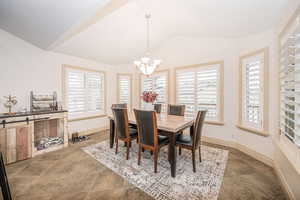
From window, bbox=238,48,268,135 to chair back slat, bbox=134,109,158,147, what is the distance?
2086 millimetres

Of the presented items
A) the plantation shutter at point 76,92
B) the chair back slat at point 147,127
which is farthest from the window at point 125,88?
the chair back slat at point 147,127

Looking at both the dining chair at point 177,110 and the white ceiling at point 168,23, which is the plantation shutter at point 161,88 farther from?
the white ceiling at point 168,23

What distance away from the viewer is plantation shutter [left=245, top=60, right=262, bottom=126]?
2.64 metres

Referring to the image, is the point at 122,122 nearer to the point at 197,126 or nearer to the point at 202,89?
the point at 197,126

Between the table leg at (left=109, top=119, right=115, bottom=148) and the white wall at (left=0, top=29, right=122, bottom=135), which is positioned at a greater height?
the white wall at (left=0, top=29, right=122, bottom=135)

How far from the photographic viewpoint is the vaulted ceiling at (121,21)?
1919mm

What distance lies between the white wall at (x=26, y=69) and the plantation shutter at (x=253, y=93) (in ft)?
14.7

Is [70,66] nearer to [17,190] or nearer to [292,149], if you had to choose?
[17,190]

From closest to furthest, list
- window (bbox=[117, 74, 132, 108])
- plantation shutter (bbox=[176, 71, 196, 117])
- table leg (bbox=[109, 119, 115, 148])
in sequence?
table leg (bbox=[109, 119, 115, 148]), plantation shutter (bbox=[176, 71, 196, 117]), window (bbox=[117, 74, 132, 108])

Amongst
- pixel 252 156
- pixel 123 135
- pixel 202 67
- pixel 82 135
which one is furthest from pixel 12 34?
pixel 252 156

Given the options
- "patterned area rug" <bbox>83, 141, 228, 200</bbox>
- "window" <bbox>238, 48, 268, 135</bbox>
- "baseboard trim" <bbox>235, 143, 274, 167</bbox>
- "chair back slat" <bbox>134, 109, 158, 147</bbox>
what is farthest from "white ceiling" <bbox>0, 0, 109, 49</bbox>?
"baseboard trim" <bbox>235, 143, 274, 167</bbox>

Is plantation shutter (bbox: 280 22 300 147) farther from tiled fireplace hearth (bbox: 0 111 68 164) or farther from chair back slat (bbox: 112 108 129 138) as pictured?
tiled fireplace hearth (bbox: 0 111 68 164)

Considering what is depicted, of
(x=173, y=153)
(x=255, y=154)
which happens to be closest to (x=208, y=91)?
(x=255, y=154)

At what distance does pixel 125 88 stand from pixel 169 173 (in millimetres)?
3675
